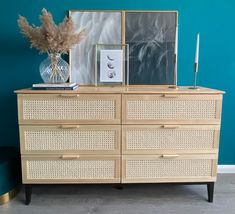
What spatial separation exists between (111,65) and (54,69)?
49cm

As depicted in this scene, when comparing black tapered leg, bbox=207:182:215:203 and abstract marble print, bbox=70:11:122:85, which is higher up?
abstract marble print, bbox=70:11:122:85

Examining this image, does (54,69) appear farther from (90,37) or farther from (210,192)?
(210,192)

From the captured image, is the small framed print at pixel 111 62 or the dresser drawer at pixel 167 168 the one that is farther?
the small framed print at pixel 111 62

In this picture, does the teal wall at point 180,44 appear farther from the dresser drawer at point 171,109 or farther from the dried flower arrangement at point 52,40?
the dresser drawer at point 171,109

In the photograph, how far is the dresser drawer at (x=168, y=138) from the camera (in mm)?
1888

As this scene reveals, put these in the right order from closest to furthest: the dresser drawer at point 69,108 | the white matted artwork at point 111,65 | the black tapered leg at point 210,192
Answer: the dresser drawer at point 69,108 → the black tapered leg at point 210,192 → the white matted artwork at point 111,65

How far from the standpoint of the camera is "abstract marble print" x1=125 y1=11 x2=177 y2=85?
225 cm

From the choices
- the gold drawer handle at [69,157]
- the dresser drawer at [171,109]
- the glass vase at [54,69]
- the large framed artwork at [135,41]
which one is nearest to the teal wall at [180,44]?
the large framed artwork at [135,41]

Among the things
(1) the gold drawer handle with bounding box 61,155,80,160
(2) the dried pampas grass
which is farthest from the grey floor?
(2) the dried pampas grass

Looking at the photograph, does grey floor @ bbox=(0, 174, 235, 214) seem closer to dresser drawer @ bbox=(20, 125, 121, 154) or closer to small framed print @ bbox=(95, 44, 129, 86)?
dresser drawer @ bbox=(20, 125, 121, 154)

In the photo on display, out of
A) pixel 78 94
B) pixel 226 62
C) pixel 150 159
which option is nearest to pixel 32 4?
pixel 78 94

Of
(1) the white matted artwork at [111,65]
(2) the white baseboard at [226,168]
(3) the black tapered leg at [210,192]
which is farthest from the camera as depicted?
(2) the white baseboard at [226,168]

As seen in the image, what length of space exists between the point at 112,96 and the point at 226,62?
1.21m

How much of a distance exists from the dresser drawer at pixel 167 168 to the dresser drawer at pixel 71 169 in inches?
3.9
